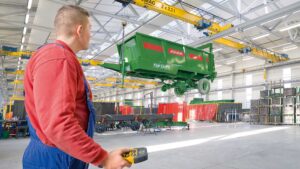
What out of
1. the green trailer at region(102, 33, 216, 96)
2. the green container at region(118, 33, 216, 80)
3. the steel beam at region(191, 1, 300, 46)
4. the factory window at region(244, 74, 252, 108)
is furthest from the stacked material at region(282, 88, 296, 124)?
the green container at region(118, 33, 216, 80)

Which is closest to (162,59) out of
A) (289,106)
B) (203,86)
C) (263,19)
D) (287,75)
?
(203,86)

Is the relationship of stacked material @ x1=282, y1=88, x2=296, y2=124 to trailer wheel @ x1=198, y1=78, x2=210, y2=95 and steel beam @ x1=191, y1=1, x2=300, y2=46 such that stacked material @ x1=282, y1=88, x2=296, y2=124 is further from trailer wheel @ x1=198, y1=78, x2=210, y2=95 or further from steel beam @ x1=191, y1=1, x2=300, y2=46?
trailer wheel @ x1=198, y1=78, x2=210, y2=95

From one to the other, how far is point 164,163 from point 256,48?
16813mm

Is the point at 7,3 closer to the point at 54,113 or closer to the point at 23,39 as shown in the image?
the point at 23,39

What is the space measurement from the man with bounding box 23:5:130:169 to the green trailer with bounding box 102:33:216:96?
4.65m

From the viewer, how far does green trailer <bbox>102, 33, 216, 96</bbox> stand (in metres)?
6.08

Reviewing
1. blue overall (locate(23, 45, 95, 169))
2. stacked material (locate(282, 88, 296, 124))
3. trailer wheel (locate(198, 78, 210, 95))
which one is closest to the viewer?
blue overall (locate(23, 45, 95, 169))

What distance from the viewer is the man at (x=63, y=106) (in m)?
0.96

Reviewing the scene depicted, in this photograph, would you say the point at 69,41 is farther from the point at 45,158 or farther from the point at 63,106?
the point at 45,158

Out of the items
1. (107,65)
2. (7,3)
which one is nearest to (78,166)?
(107,65)

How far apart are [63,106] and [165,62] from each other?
5.60m

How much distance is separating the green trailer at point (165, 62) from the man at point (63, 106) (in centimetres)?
465

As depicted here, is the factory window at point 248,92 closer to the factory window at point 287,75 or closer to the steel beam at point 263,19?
the factory window at point 287,75

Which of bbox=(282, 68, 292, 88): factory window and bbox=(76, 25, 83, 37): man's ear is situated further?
bbox=(282, 68, 292, 88): factory window
